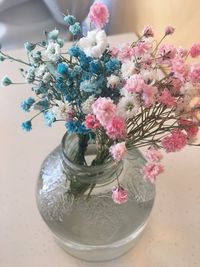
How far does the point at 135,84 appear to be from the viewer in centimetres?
39

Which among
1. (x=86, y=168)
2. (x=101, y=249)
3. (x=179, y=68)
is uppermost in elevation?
(x=179, y=68)

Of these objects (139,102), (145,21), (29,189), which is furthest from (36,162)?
(145,21)

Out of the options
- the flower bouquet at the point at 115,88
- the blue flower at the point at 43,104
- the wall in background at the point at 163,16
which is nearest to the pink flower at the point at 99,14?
the flower bouquet at the point at 115,88

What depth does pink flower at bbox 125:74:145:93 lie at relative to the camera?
1.28 ft

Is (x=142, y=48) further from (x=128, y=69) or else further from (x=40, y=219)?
(x=40, y=219)

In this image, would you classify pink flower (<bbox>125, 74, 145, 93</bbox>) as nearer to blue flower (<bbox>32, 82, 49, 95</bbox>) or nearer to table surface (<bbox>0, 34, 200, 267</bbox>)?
blue flower (<bbox>32, 82, 49, 95</bbox>)

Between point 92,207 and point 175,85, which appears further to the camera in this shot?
point 92,207

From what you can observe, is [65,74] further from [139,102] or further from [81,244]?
[81,244]

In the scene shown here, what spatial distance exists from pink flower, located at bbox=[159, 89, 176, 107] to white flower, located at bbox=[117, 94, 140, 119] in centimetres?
4

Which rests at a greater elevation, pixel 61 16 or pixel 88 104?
pixel 61 16

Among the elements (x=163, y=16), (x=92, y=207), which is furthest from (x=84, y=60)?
(x=163, y=16)

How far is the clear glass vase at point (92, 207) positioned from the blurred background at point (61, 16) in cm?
54

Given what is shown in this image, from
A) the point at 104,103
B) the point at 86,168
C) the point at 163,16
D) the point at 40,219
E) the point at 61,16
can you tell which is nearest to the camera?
the point at 104,103

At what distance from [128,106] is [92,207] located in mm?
213
